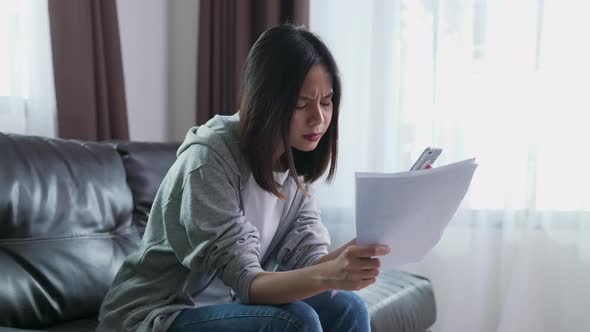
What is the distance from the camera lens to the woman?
1179mm

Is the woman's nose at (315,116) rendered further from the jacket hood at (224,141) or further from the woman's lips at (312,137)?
the jacket hood at (224,141)

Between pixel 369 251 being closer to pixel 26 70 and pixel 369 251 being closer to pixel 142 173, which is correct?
pixel 142 173

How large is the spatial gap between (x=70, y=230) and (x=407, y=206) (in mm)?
990

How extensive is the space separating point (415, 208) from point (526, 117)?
1444 millimetres

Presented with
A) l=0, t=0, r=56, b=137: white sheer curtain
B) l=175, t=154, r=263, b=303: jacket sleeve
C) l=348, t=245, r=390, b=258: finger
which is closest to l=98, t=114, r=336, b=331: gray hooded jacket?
l=175, t=154, r=263, b=303: jacket sleeve

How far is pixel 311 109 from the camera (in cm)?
131

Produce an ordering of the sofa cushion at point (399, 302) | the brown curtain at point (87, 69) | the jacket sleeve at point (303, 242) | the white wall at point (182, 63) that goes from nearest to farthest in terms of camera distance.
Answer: the jacket sleeve at point (303, 242) < the sofa cushion at point (399, 302) < the brown curtain at point (87, 69) < the white wall at point (182, 63)

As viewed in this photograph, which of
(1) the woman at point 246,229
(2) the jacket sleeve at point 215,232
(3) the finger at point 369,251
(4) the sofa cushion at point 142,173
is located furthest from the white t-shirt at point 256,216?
(4) the sofa cushion at point 142,173

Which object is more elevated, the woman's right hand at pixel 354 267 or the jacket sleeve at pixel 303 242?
the woman's right hand at pixel 354 267

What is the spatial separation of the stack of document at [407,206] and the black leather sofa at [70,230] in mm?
632

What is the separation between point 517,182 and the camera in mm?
2375

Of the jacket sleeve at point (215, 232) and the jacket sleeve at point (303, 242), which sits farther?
the jacket sleeve at point (303, 242)

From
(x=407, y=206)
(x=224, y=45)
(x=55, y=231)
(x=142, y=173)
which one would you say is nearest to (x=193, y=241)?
(x=407, y=206)

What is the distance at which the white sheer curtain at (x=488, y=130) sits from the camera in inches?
90.6
